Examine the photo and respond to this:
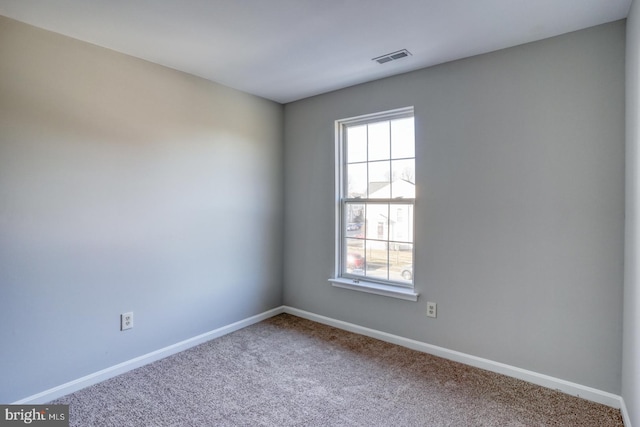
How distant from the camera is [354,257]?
3367 millimetres

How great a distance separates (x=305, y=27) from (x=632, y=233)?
2259 mm

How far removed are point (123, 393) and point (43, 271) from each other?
95 cm

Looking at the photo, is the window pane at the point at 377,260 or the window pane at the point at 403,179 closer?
the window pane at the point at 403,179

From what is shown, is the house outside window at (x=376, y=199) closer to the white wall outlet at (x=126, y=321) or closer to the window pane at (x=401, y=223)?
the window pane at (x=401, y=223)

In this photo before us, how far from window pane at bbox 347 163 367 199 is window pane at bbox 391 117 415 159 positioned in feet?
1.18

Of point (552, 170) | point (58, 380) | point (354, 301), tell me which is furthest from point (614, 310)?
point (58, 380)

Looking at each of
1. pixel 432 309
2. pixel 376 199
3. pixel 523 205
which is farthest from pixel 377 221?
pixel 523 205

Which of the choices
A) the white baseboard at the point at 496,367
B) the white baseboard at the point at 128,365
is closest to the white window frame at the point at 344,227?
the white baseboard at the point at 496,367

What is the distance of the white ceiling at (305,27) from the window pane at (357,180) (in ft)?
3.07

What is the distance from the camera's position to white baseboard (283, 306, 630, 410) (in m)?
2.10

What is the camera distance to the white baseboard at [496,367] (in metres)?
2.10

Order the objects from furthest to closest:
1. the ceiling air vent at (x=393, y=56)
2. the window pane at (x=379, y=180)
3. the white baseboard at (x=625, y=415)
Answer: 1. the window pane at (x=379, y=180)
2. the ceiling air vent at (x=393, y=56)
3. the white baseboard at (x=625, y=415)

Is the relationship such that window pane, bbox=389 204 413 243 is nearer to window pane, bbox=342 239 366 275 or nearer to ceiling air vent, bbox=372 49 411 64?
window pane, bbox=342 239 366 275

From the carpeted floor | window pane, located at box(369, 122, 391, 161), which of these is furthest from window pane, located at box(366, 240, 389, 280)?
window pane, located at box(369, 122, 391, 161)
